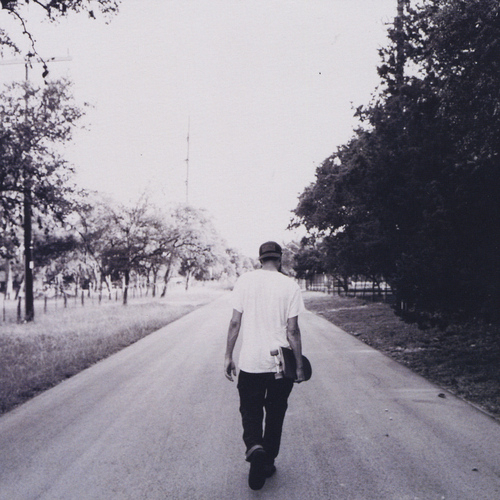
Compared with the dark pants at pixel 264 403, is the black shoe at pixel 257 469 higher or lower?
lower

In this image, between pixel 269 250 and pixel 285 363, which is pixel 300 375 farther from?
pixel 269 250

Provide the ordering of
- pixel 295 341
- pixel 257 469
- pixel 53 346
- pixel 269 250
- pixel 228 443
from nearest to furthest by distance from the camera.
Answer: pixel 257 469 < pixel 295 341 < pixel 269 250 < pixel 228 443 < pixel 53 346

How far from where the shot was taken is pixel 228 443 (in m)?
5.00

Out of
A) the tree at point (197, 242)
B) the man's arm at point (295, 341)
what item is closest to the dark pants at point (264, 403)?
the man's arm at point (295, 341)

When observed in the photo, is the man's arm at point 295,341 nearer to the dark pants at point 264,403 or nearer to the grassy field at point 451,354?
the dark pants at point 264,403

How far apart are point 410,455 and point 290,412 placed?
6.01 feet

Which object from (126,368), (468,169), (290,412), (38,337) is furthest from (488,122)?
(38,337)

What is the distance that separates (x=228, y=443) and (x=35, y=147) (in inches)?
468

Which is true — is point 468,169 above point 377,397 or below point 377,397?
above

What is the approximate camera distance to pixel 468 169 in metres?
9.24

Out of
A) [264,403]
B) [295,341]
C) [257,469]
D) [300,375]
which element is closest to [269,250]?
[295,341]

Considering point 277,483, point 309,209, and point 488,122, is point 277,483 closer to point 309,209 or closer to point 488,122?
point 488,122

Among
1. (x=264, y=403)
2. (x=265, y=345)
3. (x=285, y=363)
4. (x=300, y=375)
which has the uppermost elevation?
(x=265, y=345)

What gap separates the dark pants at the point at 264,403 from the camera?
Answer: 13.2 ft
